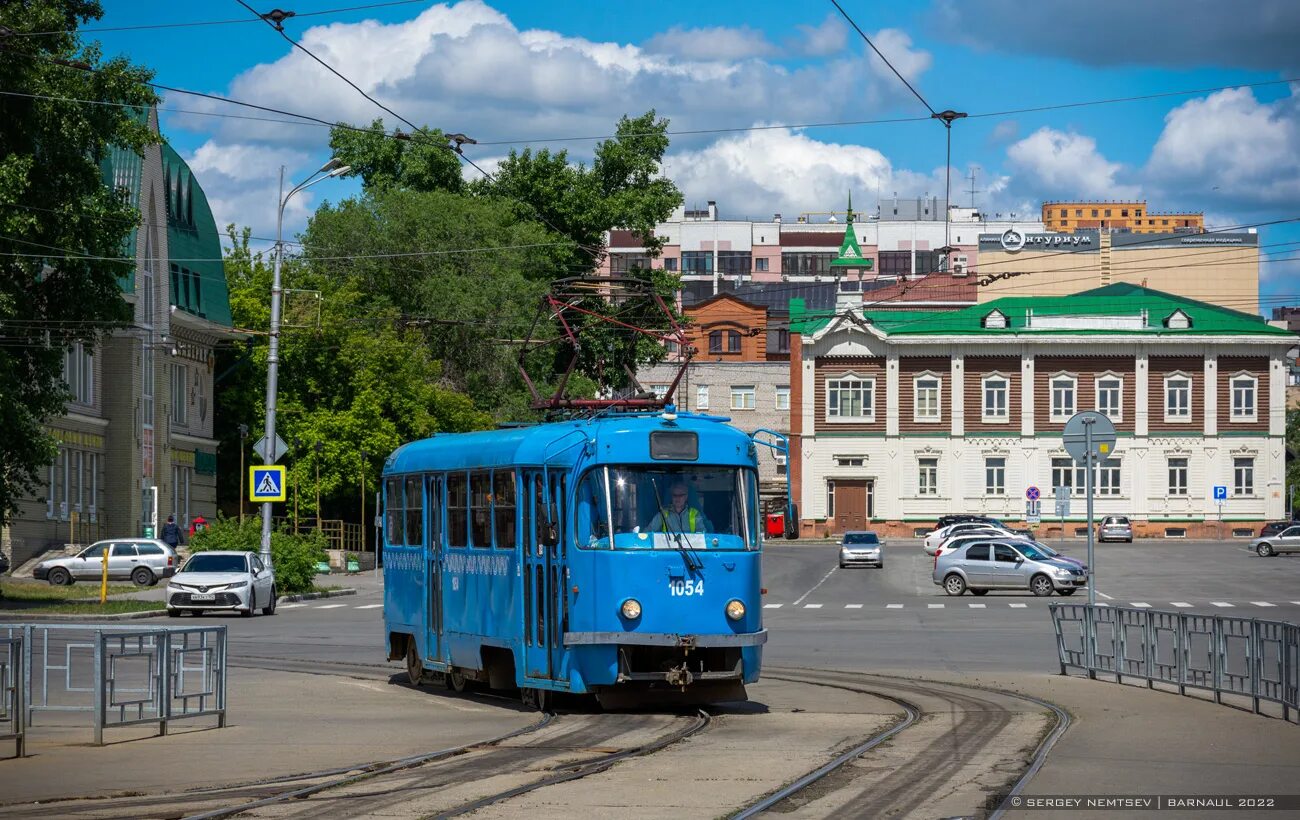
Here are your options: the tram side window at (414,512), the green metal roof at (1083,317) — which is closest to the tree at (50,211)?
the tram side window at (414,512)

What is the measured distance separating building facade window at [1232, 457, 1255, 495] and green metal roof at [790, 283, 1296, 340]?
685 centimetres

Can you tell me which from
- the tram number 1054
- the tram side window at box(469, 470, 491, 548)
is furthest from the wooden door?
the tram number 1054

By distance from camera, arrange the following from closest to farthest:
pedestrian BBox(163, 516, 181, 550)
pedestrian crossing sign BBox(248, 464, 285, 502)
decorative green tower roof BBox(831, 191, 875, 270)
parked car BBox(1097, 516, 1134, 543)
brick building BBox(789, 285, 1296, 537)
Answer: pedestrian crossing sign BBox(248, 464, 285, 502) → pedestrian BBox(163, 516, 181, 550) → parked car BBox(1097, 516, 1134, 543) → brick building BBox(789, 285, 1296, 537) → decorative green tower roof BBox(831, 191, 875, 270)

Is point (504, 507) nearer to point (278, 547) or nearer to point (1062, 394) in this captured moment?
point (278, 547)

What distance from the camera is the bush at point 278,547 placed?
44062 millimetres

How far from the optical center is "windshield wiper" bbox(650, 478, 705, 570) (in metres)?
17.5

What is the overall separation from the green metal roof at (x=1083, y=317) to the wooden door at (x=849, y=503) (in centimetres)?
836

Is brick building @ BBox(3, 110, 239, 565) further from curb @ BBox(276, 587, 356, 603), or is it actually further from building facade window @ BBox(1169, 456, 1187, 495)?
building facade window @ BBox(1169, 456, 1187, 495)

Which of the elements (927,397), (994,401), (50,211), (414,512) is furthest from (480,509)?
(994,401)

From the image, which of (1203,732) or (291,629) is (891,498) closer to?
(291,629)

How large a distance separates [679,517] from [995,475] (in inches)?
3259

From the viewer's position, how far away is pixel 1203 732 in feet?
51.1

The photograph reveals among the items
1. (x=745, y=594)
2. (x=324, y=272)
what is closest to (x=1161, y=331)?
(x=324, y=272)

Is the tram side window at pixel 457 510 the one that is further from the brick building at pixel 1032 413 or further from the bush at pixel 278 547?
the brick building at pixel 1032 413
